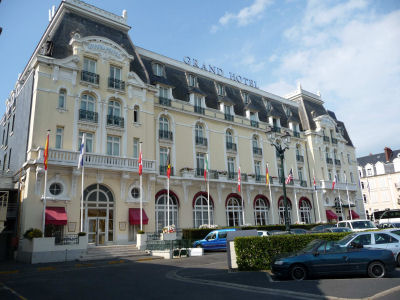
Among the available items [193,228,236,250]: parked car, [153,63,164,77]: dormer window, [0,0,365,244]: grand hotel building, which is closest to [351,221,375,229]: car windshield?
[193,228,236,250]: parked car

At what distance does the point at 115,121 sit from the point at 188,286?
17.6 m

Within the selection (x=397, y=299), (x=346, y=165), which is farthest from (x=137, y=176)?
(x=346, y=165)

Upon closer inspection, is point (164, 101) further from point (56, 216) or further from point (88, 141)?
point (56, 216)

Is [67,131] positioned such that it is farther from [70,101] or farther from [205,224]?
[205,224]

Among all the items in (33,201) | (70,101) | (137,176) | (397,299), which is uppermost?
(70,101)

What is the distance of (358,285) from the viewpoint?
9.30 m

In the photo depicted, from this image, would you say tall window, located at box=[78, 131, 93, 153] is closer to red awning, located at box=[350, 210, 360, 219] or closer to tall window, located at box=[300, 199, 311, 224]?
tall window, located at box=[300, 199, 311, 224]

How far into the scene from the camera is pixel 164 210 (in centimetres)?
2788

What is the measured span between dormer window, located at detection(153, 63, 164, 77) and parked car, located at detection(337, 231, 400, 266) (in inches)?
948

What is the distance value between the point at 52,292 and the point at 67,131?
49.4ft

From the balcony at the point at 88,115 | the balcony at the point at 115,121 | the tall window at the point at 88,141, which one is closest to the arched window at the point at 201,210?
the balcony at the point at 115,121

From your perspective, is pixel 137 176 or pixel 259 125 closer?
pixel 137 176

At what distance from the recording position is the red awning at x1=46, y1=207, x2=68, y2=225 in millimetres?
20328

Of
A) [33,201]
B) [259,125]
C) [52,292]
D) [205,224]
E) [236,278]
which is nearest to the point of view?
[52,292]
